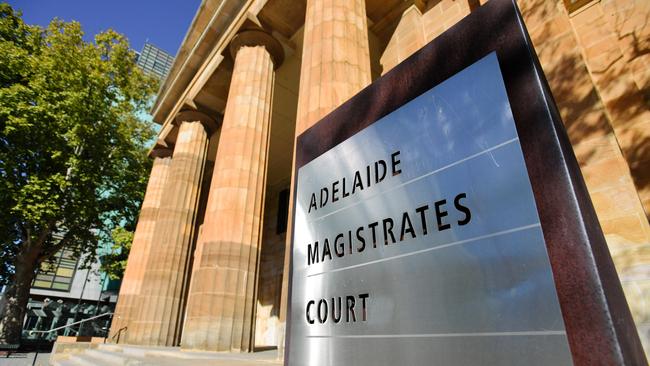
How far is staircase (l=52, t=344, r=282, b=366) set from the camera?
18.1 feet

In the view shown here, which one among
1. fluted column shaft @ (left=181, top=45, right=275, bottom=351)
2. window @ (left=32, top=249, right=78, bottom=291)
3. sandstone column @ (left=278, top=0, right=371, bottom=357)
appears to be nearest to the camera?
sandstone column @ (left=278, top=0, right=371, bottom=357)

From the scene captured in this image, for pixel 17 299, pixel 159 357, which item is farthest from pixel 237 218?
pixel 17 299

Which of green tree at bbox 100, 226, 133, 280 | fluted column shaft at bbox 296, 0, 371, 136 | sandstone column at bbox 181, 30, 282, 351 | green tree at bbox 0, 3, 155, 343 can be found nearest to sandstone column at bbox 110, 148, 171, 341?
green tree at bbox 0, 3, 155, 343

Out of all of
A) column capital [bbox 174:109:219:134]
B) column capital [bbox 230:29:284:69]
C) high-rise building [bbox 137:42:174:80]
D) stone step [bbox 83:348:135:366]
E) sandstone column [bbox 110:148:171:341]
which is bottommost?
stone step [bbox 83:348:135:366]

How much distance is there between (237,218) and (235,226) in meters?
0.23

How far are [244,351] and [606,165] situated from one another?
7743 millimetres

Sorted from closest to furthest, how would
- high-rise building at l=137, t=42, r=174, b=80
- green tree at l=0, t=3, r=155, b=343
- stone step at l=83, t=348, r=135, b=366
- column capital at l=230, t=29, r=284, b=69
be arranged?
1. stone step at l=83, t=348, r=135, b=366
2. column capital at l=230, t=29, r=284, b=69
3. green tree at l=0, t=3, r=155, b=343
4. high-rise building at l=137, t=42, r=174, b=80

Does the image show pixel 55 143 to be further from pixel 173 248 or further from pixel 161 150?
pixel 173 248

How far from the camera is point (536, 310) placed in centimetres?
121

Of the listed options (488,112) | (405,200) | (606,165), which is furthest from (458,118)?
(606,165)

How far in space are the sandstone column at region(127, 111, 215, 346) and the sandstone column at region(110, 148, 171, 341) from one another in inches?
56.0

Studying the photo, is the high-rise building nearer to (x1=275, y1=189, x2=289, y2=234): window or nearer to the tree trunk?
the tree trunk

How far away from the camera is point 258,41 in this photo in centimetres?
1056

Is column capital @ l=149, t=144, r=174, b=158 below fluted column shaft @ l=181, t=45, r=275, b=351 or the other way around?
the other way around
